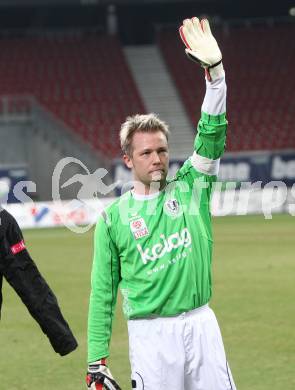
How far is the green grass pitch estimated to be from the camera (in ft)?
28.9

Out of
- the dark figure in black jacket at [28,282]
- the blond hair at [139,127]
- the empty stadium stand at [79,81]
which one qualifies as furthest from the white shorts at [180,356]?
the empty stadium stand at [79,81]

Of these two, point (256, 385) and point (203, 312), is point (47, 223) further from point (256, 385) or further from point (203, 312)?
point (203, 312)

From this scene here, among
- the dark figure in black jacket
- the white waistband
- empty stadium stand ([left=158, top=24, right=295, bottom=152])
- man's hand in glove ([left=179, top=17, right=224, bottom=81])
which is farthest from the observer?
empty stadium stand ([left=158, top=24, right=295, bottom=152])

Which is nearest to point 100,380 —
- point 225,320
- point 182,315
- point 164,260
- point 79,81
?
point 182,315

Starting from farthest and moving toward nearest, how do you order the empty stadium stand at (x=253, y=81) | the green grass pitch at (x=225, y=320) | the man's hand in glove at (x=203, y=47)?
the empty stadium stand at (x=253, y=81), the green grass pitch at (x=225, y=320), the man's hand in glove at (x=203, y=47)

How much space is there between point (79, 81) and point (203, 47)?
115ft

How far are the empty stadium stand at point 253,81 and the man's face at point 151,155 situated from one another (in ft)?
105

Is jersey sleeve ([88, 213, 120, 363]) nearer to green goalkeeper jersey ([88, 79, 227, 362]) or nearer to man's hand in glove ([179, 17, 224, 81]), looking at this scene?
green goalkeeper jersey ([88, 79, 227, 362])

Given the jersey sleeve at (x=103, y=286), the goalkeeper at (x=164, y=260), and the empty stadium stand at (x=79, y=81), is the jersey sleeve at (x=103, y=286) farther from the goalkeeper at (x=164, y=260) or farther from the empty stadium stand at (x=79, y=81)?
the empty stadium stand at (x=79, y=81)

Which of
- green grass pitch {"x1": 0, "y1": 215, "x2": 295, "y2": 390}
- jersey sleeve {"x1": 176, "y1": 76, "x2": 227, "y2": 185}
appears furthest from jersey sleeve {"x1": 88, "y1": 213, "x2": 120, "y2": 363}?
green grass pitch {"x1": 0, "y1": 215, "x2": 295, "y2": 390}

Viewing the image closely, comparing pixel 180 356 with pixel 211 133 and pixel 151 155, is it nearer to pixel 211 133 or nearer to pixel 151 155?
pixel 151 155

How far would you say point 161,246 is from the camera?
4785 mm

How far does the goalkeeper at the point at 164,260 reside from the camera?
185 inches

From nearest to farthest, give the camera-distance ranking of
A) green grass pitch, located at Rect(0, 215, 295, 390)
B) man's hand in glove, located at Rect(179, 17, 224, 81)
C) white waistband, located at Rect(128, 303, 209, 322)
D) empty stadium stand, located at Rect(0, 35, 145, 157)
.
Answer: man's hand in glove, located at Rect(179, 17, 224, 81) < white waistband, located at Rect(128, 303, 209, 322) < green grass pitch, located at Rect(0, 215, 295, 390) < empty stadium stand, located at Rect(0, 35, 145, 157)
